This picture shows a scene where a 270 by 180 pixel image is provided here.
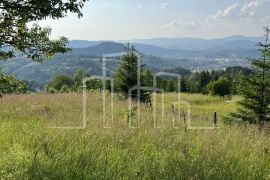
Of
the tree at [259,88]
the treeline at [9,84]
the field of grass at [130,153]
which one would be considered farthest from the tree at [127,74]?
the treeline at [9,84]

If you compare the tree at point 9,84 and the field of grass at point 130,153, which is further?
the tree at point 9,84

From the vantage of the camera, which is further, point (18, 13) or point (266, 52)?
point (266, 52)

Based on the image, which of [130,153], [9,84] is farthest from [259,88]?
[9,84]

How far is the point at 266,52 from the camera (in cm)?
Answer: 2111

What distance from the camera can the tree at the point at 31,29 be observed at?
23.8ft

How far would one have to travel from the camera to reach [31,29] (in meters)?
8.56

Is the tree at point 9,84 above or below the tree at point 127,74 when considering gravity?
above

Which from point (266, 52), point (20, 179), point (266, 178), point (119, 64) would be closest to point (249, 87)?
point (266, 52)

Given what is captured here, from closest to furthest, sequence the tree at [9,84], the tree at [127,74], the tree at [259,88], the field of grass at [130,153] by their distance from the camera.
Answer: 1. the field of grass at [130,153]
2. the tree at [9,84]
3. the tree at [259,88]
4. the tree at [127,74]

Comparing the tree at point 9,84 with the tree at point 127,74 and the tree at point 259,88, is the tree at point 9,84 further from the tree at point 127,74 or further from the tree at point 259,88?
the tree at point 127,74

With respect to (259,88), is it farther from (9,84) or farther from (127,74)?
(9,84)

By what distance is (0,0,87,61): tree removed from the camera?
23.8 feet

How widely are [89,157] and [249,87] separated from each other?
1683 centimetres

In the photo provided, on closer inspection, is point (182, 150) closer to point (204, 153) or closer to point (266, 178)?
point (204, 153)
